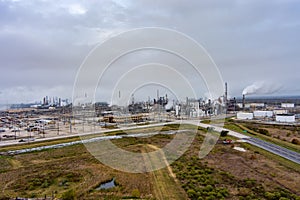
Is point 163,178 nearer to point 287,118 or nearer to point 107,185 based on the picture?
point 107,185

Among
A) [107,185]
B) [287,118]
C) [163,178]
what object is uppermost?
[287,118]

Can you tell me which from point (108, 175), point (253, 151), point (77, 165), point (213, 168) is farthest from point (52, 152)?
point (253, 151)

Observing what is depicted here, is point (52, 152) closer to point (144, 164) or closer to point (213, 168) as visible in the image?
point (144, 164)

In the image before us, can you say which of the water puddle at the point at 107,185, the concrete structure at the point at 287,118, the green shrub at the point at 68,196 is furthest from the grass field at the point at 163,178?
the concrete structure at the point at 287,118

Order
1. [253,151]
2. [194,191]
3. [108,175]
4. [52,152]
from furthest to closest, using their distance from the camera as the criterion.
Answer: [52,152]
[253,151]
[108,175]
[194,191]

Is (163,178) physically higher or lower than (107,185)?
higher

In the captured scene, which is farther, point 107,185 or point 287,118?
point 287,118

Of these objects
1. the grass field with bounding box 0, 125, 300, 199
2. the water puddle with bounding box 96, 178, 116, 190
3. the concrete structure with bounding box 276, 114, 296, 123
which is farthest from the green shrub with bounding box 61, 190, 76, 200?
the concrete structure with bounding box 276, 114, 296, 123

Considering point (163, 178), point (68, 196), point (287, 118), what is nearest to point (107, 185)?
point (68, 196)

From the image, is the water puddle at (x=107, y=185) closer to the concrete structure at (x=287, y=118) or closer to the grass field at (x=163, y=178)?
the grass field at (x=163, y=178)
